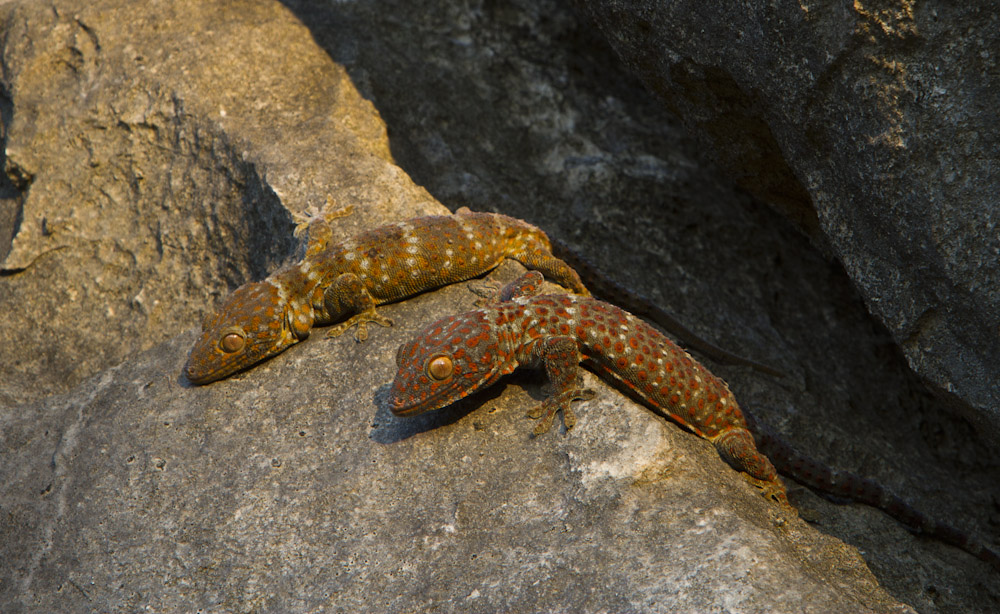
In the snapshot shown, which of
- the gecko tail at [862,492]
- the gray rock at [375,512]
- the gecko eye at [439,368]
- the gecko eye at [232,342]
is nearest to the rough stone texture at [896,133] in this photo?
the gecko tail at [862,492]

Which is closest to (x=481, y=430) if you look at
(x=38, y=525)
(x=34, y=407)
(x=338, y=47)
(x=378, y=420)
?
(x=378, y=420)

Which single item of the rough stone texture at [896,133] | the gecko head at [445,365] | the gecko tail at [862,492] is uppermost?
the rough stone texture at [896,133]

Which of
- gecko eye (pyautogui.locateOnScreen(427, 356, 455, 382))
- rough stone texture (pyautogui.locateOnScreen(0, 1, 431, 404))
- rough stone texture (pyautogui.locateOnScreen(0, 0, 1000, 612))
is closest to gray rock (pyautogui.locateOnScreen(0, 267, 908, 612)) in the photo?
rough stone texture (pyautogui.locateOnScreen(0, 0, 1000, 612))

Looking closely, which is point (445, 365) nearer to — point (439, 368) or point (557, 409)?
point (439, 368)

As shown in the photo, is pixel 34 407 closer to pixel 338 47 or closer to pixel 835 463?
pixel 338 47

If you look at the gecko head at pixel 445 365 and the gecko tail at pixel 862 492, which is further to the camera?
the gecko tail at pixel 862 492

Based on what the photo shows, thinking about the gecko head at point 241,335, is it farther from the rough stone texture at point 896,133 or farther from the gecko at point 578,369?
the rough stone texture at point 896,133

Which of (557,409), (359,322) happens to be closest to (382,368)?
(359,322)
